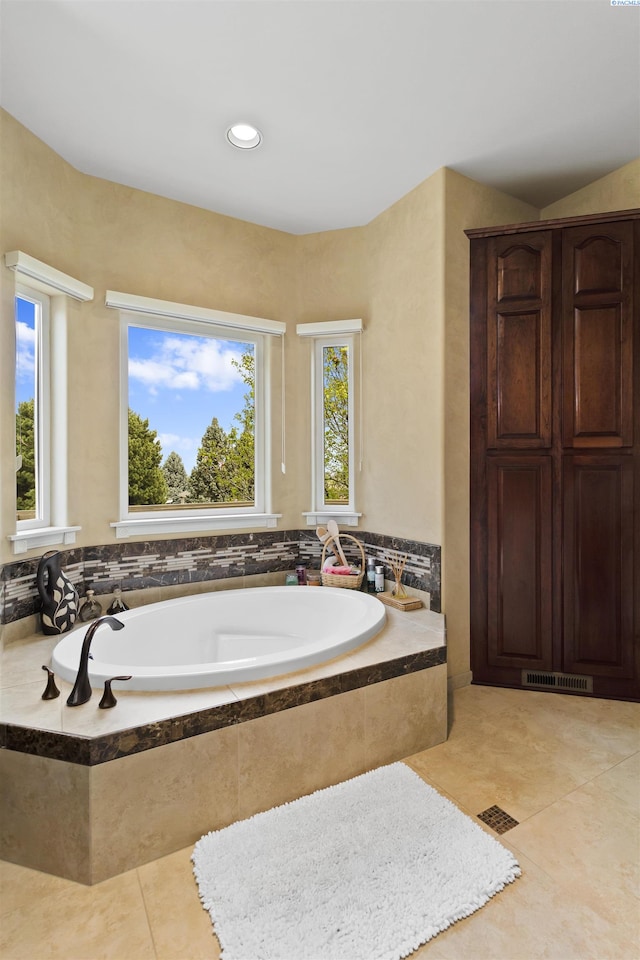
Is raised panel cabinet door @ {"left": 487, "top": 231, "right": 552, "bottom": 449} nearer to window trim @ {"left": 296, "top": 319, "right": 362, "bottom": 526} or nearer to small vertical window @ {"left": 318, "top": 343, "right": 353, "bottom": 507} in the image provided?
window trim @ {"left": 296, "top": 319, "right": 362, "bottom": 526}

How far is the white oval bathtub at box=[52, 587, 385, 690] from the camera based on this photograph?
1653 mm

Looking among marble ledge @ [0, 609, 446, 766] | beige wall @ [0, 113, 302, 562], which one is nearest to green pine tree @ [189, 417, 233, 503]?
beige wall @ [0, 113, 302, 562]

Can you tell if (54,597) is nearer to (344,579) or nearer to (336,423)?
(344,579)

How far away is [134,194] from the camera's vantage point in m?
2.55

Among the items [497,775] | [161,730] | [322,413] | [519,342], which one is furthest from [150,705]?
[519,342]

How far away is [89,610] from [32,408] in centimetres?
A: 103

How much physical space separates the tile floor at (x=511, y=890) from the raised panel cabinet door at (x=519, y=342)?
1.52 metres

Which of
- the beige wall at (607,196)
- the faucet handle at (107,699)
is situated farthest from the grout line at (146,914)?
the beige wall at (607,196)

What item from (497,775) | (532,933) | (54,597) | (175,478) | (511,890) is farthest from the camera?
(175,478)

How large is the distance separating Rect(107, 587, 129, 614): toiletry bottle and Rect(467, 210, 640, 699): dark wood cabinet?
1.88 metres

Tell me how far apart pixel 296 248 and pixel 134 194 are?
101 centimetres

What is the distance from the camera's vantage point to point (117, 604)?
2.38 metres

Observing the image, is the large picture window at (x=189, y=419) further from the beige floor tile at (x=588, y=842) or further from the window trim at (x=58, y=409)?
the beige floor tile at (x=588, y=842)

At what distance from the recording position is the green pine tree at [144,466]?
2.66 metres
